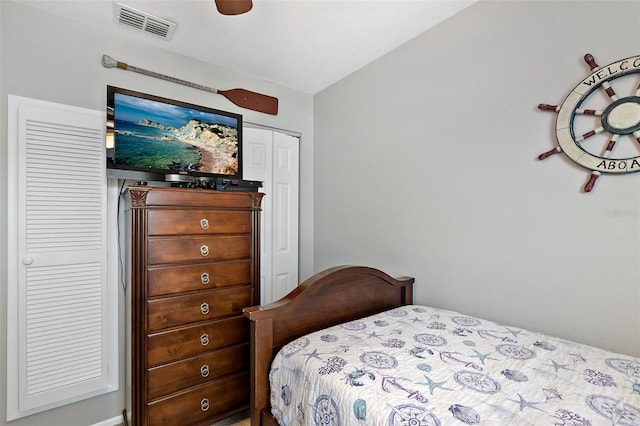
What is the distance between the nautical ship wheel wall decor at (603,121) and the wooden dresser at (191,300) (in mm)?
1651

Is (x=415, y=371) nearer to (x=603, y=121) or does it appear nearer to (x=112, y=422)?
(x=603, y=121)

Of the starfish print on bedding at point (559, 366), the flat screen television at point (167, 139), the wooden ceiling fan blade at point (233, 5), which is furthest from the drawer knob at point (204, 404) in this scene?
the wooden ceiling fan blade at point (233, 5)

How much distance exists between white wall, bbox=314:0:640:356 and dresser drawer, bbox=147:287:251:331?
3.34ft

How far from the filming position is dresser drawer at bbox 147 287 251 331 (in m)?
1.60

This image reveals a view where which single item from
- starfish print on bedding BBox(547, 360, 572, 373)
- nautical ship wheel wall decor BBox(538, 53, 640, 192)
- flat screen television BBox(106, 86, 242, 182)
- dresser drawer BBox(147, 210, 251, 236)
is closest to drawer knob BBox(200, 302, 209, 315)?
dresser drawer BBox(147, 210, 251, 236)

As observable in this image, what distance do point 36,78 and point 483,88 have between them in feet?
8.21

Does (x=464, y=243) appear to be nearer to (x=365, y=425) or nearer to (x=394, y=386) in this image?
(x=394, y=386)

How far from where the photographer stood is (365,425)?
894 millimetres

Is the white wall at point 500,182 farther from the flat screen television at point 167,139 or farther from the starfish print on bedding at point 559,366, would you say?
the flat screen television at point 167,139

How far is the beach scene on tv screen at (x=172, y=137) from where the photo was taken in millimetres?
1752

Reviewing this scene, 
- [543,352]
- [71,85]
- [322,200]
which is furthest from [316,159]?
[543,352]

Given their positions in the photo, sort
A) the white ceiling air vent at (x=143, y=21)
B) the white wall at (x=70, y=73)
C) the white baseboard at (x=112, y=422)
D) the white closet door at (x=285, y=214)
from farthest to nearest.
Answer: the white closet door at (x=285, y=214), the white baseboard at (x=112, y=422), the white ceiling air vent at (x=143, y=21), the white wall at (x=70, y=73)

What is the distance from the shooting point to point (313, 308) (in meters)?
1.54

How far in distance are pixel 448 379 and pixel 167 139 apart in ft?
6.23
